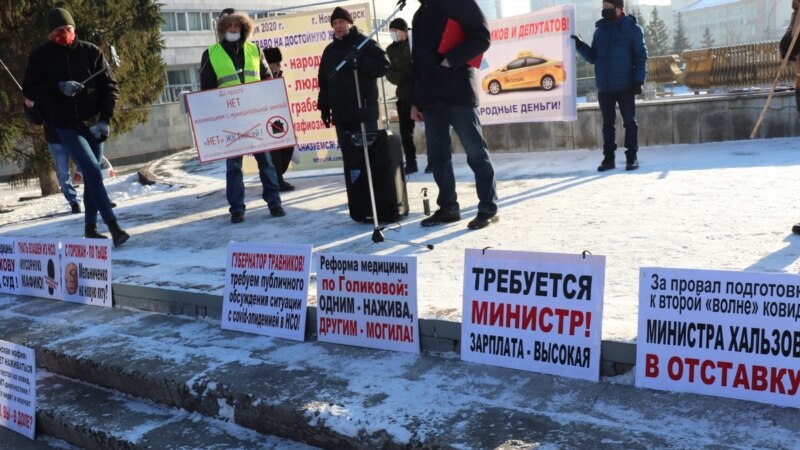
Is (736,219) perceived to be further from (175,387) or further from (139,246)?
(139,246)

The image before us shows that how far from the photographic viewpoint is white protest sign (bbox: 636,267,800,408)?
2768 mm

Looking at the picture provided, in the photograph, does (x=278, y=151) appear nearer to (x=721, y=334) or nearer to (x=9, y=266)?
(x=9, y=266)

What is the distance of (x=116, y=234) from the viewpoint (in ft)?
22.9

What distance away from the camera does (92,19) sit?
1245 centimetres

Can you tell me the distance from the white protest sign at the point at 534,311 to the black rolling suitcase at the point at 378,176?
299 cm

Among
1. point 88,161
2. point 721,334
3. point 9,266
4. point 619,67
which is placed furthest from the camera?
point 619,67

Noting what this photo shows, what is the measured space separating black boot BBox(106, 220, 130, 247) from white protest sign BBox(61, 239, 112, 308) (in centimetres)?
123

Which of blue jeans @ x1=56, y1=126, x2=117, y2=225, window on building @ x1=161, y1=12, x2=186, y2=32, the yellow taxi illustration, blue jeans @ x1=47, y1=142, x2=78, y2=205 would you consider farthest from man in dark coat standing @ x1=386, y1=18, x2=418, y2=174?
window on building @ x1=161, y1=12, x2=186, y2=32

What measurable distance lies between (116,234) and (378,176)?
2.59 metres

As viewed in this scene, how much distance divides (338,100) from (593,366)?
4.36 metres

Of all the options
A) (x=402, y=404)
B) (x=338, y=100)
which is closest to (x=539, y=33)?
(x=338, y=100)

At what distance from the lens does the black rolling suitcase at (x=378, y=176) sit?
6484mm

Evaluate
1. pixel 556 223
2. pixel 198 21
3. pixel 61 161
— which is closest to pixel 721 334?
pixel 556 223

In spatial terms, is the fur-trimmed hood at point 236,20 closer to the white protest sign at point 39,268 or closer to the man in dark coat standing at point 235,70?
the man in dark coat standing at point 235,70
